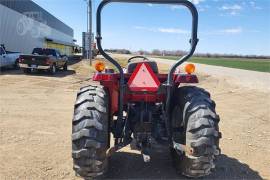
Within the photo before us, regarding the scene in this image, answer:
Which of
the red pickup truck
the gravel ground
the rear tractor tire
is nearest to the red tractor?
the gravel ground

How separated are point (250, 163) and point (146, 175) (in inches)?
77.8

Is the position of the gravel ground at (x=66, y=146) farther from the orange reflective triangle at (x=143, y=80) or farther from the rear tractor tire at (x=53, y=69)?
the rear tractor tire at (x=53, y=69)

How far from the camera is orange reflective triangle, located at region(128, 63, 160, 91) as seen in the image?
5.11m

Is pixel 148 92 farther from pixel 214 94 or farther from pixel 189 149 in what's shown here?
pixel 214 94

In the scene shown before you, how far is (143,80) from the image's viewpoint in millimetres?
5117

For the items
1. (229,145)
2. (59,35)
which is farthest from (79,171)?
(59,35)

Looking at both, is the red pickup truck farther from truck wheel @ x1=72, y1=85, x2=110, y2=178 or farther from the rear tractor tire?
truck wheel @ x1=72, y1=85, x2=110, y2=178

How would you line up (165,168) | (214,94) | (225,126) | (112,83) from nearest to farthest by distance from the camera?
(112,83), (165,168), (225,126), (214,94)

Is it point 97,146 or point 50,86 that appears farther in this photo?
point 50,86

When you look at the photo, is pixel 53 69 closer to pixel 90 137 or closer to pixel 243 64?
pixel 90 137

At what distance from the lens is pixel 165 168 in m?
5.71

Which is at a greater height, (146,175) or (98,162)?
(98,162)

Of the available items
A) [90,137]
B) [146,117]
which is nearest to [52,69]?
[146,117]

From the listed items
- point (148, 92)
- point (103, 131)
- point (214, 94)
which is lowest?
point (214, 94)
